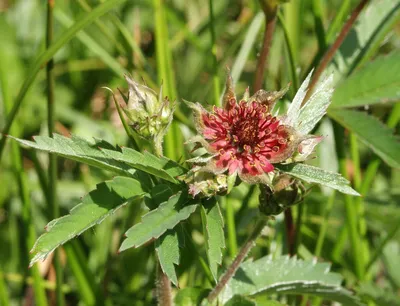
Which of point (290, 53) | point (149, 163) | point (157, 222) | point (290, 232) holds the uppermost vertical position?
point (290, 53)

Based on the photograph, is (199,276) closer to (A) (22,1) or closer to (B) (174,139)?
(B) (174,139)

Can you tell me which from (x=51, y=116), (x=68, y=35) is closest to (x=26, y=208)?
(x=51, y=116)

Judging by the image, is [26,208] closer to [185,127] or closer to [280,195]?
[185,127]

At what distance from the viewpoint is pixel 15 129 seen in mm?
1876

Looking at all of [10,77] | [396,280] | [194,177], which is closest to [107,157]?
[194,177]

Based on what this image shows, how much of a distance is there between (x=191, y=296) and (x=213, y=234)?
41 centimetres

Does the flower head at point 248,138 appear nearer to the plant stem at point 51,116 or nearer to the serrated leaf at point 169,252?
the serrated leaf at point 169,252

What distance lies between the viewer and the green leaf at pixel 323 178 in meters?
1.09

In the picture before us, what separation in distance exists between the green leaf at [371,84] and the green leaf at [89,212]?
31.8 inches

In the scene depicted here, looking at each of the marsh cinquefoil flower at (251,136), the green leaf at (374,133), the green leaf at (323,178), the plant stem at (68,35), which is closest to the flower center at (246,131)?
the marsh cinquefoil flower at (251,136)

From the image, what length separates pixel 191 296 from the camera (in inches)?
58.1

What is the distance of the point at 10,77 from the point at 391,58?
181 cm

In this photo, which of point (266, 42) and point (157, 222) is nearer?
point (157, 222)

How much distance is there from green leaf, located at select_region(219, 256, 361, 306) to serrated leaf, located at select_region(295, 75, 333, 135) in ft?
1.45
